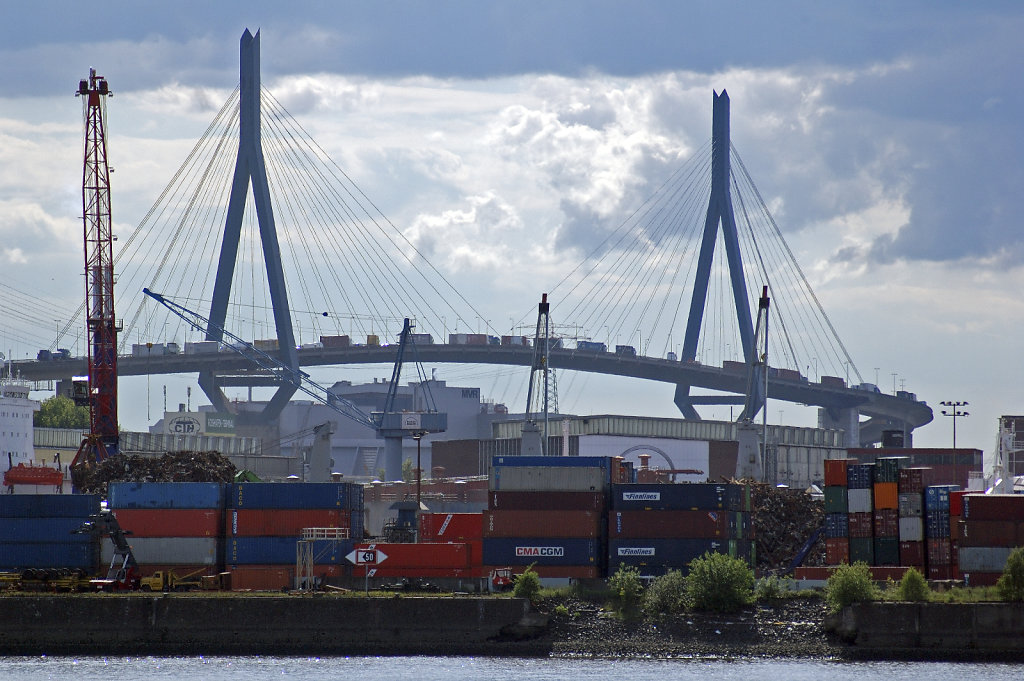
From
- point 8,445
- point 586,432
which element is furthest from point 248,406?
point 8,445

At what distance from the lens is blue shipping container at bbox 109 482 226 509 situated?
49156 mm

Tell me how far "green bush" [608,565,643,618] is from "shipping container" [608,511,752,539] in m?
2.11

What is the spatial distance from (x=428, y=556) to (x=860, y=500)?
15.0 m

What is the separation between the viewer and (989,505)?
46688 mm

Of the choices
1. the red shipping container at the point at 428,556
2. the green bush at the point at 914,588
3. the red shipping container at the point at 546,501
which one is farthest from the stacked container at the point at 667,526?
the green bush at the point at 914,588

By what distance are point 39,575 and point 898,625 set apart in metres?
28.1

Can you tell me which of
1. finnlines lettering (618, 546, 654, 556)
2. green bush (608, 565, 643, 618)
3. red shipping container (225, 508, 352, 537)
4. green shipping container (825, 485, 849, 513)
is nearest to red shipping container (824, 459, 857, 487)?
green shipping container (825, 485, 849, 513)

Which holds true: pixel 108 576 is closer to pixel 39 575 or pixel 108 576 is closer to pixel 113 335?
pixel 39 575

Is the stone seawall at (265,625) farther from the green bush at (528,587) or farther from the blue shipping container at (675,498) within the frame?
the blue shipping container at (675,498)

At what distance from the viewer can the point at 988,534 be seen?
46562 millimetres

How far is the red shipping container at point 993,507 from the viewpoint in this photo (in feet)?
152

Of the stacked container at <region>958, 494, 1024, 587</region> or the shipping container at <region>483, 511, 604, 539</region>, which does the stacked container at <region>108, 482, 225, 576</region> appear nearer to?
the shipping container at <region>483, 511, 604, 539</region>

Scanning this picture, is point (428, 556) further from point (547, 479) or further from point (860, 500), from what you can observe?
point (860, 500)

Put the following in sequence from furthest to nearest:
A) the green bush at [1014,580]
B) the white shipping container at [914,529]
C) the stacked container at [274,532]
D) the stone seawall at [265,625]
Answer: the stacked container at [274,532], the white shipping container at [914,529], the stone seawall at [265,625], the green bush at [1014,580]
